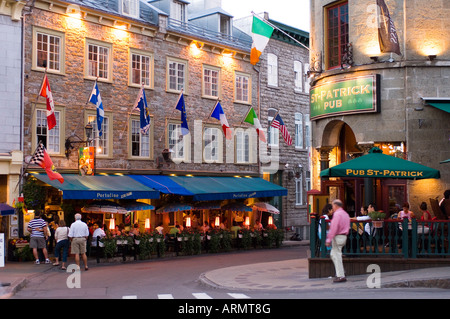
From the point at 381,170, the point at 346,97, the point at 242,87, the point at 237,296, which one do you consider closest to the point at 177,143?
the point at 242,87

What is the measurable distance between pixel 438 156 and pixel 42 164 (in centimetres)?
1312

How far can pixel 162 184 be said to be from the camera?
1121 inches

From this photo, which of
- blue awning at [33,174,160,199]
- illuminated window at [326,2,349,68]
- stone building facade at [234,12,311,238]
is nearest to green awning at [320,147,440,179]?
illuminated window at [326,2,349,68]

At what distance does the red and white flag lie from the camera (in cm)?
2258

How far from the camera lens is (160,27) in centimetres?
3031

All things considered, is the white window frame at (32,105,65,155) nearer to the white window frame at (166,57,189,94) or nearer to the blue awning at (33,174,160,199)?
the blue awning at (33,174,160,199)

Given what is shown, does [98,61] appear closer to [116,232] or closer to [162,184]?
[162,184]

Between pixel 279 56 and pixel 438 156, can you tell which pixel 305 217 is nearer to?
pixel 279 56

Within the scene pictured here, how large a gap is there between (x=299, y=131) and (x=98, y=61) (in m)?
15.5

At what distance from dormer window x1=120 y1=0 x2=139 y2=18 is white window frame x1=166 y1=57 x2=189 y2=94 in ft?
8.79

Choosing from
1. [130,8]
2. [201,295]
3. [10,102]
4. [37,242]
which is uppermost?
[130,8]

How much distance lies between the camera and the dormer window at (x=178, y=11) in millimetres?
32094

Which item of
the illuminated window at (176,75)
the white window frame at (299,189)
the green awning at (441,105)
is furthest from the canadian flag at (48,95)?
the white window frame at (299,189)

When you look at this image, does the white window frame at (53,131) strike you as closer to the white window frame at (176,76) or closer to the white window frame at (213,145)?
the white window frame at (176,76)
